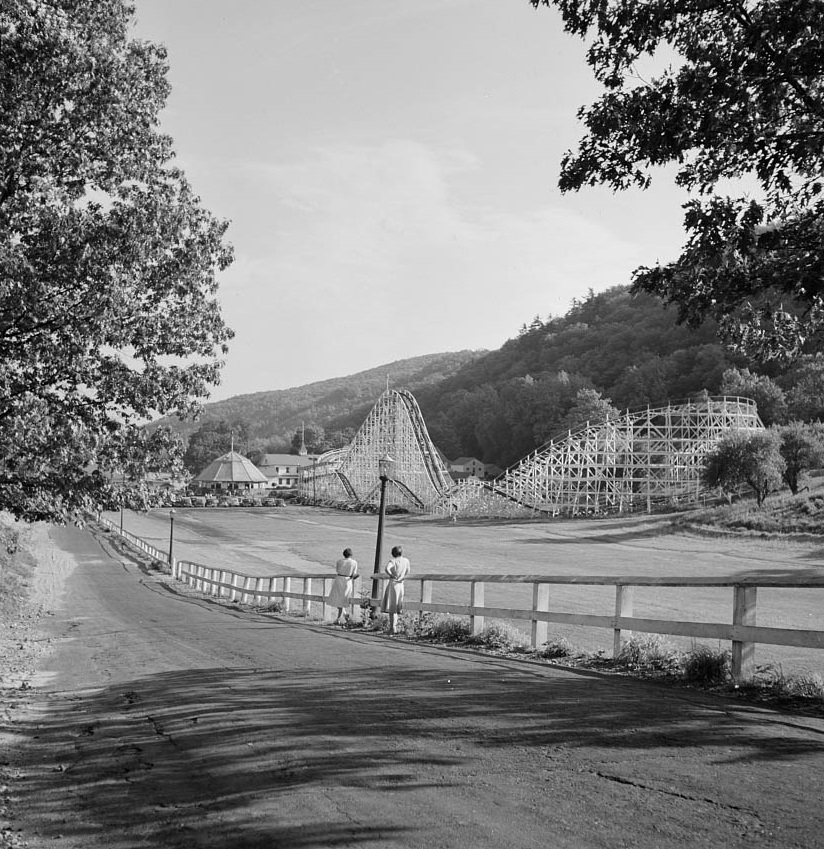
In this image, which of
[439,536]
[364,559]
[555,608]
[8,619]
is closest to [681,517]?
[439,536]

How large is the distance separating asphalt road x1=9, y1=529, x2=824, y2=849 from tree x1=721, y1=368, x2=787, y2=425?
106528mm

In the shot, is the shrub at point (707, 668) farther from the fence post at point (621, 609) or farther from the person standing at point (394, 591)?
the person standing at point (394, 591)

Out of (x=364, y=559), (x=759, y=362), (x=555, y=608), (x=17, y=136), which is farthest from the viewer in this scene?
(x=364, y=559)

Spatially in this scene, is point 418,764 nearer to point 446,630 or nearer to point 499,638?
point 499,638

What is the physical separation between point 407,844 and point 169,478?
10.2 meters

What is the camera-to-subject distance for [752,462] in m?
68.1

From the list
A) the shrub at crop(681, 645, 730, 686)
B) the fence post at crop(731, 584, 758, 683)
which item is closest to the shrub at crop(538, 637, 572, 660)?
the shrub at crop(681, 645, 730, 686)

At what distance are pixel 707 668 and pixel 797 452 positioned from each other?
227ft

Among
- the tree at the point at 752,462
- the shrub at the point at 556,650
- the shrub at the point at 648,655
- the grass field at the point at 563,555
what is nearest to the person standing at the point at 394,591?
the grass field at the point at 563,555

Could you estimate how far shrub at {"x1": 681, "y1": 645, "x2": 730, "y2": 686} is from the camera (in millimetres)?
8031

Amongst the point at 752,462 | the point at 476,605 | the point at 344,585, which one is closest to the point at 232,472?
the point at 752,462

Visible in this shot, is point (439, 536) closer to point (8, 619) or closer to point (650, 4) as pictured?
point (8, 619)

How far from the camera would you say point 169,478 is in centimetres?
1354

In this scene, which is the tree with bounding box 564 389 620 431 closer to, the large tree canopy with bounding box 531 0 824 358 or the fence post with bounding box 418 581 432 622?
the fence post with bounding box 418 581 432 622
